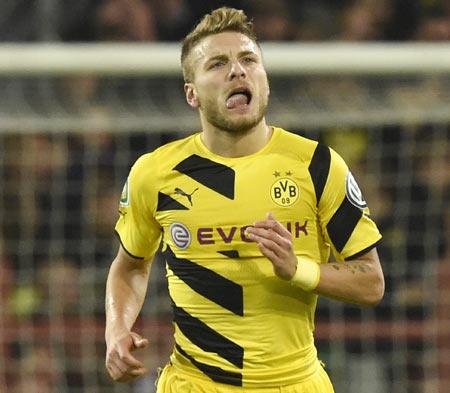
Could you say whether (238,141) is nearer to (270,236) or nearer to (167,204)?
(167,204)

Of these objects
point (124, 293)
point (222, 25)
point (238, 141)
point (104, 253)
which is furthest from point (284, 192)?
point (104, 253)

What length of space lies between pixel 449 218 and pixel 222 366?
10.6ft

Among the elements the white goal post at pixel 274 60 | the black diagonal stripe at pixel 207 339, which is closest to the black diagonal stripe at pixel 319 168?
the black diagonal stripe at pixel 207 339

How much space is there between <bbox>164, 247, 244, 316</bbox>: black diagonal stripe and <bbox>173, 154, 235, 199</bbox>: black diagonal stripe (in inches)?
9.9

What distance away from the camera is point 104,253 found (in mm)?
6676

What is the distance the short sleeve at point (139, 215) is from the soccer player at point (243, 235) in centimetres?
3

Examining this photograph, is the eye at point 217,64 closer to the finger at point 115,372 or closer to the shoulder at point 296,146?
the shoulder at point 296,146

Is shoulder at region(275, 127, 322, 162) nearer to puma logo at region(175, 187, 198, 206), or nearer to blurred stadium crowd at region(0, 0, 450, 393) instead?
puma logo at region(175, 187, 198, 206)

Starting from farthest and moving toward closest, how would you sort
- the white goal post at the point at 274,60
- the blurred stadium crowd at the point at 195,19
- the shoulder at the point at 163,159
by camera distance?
the blurred stadium crowd at the point at 195,19, the white goal post at the point at 274,60, the shoulder at the point at 163,159

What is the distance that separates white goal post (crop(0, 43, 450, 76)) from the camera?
549 centimetres

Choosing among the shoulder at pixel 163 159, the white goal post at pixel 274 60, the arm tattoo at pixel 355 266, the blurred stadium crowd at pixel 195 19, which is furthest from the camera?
the blurred stadium crowd at pixel 195 19

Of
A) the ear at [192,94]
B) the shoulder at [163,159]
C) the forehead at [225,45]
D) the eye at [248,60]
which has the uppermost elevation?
the forehead at [225,45]

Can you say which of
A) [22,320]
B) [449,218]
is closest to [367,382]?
[449,218]

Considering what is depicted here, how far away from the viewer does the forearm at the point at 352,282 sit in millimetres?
3457
